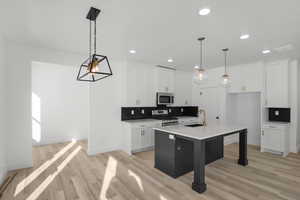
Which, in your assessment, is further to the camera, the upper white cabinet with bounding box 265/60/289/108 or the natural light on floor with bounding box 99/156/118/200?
the upper white cabinet with bounding box 265/60/289/108

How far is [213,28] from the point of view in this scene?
8.27 feet

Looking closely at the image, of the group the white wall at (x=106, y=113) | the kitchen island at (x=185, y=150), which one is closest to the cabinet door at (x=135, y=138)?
the white wall at (x=106, y=113)

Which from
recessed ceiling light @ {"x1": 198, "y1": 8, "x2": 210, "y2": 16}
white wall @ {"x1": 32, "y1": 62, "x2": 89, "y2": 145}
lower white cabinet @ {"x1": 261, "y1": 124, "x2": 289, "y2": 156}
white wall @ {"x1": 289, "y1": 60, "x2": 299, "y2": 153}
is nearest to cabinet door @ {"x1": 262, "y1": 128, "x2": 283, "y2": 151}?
lower white cabinet @ {"x1": 261, "y1": 124, "x2": 289, "y2": 156}

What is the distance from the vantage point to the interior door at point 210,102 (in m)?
5.52

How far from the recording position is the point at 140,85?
4879 mm

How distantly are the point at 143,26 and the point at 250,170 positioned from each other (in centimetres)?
366

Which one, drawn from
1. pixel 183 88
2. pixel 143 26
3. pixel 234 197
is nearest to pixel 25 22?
pixel 143 26

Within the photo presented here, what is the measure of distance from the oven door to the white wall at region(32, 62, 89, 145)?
3.02 meters

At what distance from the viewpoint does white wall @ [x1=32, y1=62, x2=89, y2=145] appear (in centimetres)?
507

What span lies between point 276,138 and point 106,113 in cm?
492

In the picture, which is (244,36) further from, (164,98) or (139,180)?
(139,180)

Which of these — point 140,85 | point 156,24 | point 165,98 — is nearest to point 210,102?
point 165,98

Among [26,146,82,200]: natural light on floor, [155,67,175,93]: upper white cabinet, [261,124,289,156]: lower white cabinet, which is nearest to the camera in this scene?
[26,146,82,200]: natural light on floor

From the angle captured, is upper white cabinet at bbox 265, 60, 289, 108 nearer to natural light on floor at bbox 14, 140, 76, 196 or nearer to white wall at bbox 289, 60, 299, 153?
white wall at bbox 289, 60, 299, 153
